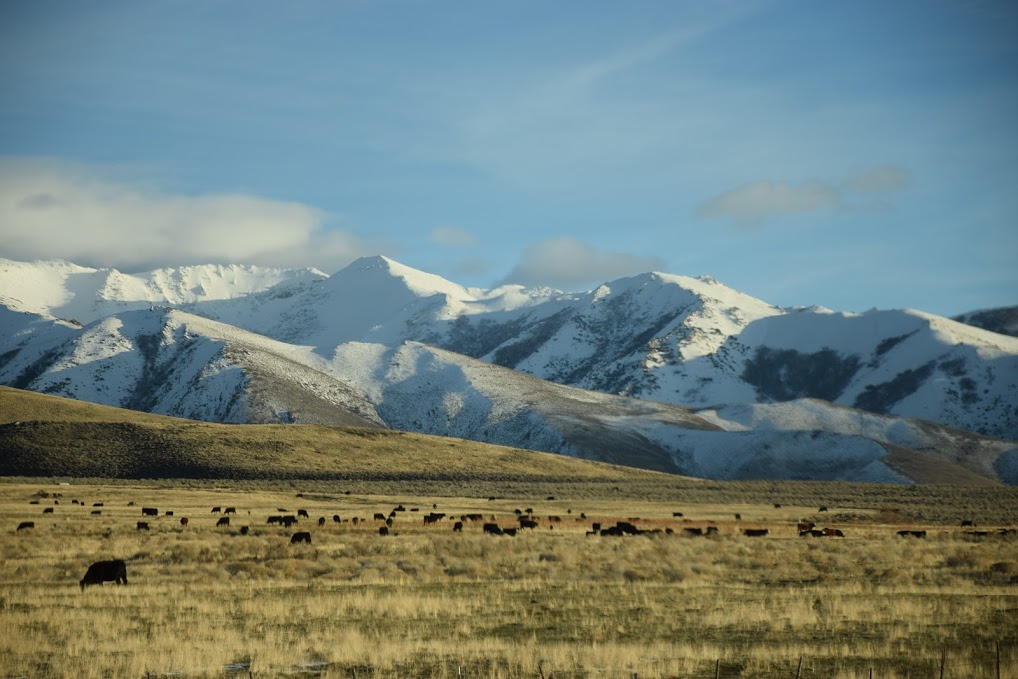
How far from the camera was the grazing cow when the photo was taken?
29141mm

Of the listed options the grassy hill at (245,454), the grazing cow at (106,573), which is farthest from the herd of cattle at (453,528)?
the grassy hill at (245,454)

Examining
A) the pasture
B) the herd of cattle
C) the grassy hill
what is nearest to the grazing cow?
the herd of cattle

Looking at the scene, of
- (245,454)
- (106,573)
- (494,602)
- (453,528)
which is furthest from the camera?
(245,454)

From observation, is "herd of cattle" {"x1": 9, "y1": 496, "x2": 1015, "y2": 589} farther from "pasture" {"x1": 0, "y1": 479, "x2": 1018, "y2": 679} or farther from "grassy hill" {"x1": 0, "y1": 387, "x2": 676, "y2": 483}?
"grassy hill" {"x1": 0, "y1": 387, "x2": 676, "y2": 483}

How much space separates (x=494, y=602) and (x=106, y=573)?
11.4 metres

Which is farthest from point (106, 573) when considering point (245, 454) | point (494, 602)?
point (245, 454)

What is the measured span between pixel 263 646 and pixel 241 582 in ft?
37.6

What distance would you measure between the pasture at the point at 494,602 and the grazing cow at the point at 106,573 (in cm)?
94

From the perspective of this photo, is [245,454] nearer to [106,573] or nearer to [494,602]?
[106,573]

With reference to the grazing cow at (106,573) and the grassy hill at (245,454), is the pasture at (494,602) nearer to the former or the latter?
the grazing cow at (106,573)

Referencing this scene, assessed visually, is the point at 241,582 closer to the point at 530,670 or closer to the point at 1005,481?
the point at 530,670

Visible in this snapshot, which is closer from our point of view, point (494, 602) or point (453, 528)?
point (494, 602)

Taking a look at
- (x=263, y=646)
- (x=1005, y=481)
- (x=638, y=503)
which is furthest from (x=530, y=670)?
(x=1005, y=481)

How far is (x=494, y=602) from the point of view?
27344 millimetres
